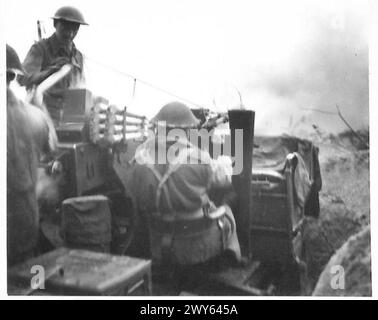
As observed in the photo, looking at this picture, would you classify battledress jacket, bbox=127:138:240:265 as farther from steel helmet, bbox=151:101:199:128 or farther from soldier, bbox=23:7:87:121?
soldier, bbox=23:7:87:121

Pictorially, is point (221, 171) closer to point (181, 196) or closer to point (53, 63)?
point (181, 196)

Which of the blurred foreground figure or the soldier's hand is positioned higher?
the soldier's hand

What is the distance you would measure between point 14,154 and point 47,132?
399mm

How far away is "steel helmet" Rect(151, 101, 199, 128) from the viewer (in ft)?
13.3

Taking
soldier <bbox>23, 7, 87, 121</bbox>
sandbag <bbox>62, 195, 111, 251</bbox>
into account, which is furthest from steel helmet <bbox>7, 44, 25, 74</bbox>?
sandbag <bbox>62, 195, 111, 251</bbox>

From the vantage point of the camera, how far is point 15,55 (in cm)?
423

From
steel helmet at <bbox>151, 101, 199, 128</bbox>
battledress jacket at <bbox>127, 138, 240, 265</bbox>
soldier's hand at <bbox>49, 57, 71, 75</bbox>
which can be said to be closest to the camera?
battledress jacket at <bbox>127, 138, 240, 265</bbox>

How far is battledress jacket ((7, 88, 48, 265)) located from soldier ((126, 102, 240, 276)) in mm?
1054

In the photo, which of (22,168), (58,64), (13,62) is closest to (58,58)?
(58,64)

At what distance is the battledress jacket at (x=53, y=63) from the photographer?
4.35 metres

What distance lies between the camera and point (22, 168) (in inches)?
162

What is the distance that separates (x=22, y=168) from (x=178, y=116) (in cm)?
169

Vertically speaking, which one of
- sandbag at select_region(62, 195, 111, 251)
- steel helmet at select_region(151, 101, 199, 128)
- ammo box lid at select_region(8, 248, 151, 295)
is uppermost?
steel helmet at select_region(151, 101, 199, 128)

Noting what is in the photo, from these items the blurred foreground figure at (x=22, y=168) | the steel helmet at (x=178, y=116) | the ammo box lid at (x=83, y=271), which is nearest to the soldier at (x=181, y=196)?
the steel helmet at (x=178, y=116)
